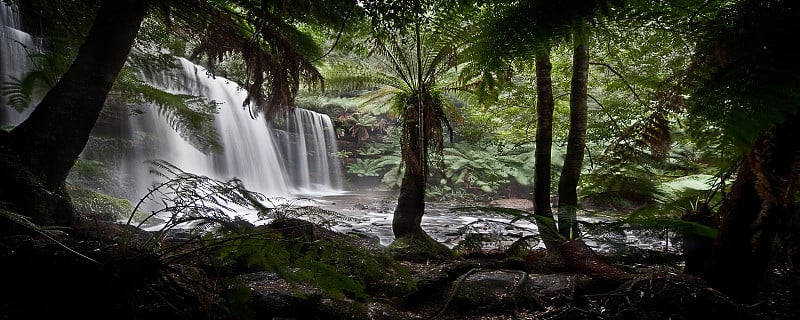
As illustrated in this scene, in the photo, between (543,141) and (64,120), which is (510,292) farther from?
(64,120)

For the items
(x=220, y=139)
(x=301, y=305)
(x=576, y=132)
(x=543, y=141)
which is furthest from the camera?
(x=220, y=139)

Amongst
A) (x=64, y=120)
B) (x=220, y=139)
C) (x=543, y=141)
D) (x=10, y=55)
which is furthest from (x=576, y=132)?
(x=220, y=139)

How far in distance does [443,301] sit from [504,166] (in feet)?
35.7

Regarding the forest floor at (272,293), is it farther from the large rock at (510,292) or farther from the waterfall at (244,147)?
the waterfall at (244,147)

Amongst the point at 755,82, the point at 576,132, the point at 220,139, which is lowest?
the point at 755,82

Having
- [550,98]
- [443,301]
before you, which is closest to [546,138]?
[550,98]

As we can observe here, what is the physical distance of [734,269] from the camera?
1.22 meters

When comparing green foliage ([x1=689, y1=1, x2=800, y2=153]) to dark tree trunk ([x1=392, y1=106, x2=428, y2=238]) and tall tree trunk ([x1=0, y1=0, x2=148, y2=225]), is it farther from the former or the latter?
dark tree trunk ([x1=392, y1=106, x2=428, y2=238])

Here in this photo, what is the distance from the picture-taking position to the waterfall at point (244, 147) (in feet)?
26.5

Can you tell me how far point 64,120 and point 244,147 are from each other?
32.7 feet

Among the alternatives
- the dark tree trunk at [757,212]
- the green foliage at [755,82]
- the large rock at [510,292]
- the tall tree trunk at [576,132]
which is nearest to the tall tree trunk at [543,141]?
the tall tree trunk at [576,132]

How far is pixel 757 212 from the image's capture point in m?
1.12

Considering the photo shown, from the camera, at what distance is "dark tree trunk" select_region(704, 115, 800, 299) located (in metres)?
0.97

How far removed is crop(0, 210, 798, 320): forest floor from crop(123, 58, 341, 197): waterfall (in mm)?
3767
